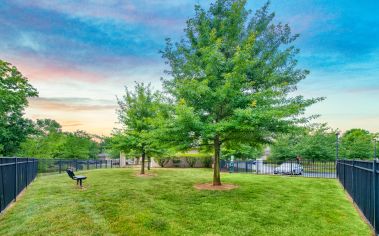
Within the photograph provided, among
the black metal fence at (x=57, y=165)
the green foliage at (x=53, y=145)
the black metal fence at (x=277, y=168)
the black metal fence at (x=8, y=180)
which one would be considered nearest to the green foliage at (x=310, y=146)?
the black metal fence at (x=277, y=168)

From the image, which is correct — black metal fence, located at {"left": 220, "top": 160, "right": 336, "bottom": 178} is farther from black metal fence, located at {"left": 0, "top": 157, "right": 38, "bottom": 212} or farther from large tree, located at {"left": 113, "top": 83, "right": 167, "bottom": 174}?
black metal fence, located at {"left": 0, "top": 157, "right": 38, "bottom": 212}

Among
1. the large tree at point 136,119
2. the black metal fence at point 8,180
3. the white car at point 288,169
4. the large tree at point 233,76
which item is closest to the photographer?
the black metal fence at point 8,180

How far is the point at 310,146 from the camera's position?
1332 inches

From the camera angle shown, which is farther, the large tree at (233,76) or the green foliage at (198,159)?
the green foliage at (198,159)

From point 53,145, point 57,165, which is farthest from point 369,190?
point 53,145

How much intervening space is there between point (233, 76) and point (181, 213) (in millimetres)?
6251

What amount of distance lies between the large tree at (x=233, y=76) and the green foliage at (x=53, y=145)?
2836 centimetres

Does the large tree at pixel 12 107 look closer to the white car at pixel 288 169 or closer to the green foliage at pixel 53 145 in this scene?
the green foliage at pixel 53 145

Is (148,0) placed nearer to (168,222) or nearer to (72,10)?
(72,10)

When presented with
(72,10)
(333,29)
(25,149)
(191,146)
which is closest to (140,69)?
(72,10)

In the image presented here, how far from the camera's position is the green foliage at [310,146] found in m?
33.8

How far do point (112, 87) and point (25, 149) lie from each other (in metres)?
17.3

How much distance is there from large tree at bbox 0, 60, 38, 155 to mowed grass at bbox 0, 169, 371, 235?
1982cm

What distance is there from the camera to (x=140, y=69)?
23922 millimetres
